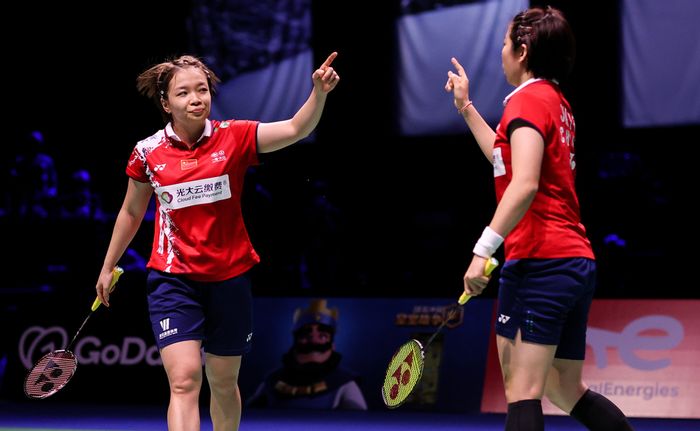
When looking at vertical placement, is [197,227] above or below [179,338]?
above

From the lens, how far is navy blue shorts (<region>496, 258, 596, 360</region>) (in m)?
2.79

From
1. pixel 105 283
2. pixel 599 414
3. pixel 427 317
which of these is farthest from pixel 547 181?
pixel 427 317

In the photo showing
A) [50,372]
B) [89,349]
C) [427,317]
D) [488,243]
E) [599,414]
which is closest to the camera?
[488,243]

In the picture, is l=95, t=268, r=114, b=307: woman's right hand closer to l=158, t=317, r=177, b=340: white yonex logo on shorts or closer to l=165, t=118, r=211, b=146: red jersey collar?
l=158, t=317, r=177, b=340: white yonex logo on shorts

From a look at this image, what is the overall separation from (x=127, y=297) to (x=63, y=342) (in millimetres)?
581

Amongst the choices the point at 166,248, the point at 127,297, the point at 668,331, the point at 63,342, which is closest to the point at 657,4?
the point at 668,331

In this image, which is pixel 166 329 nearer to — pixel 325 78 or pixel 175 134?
pixel 175 134

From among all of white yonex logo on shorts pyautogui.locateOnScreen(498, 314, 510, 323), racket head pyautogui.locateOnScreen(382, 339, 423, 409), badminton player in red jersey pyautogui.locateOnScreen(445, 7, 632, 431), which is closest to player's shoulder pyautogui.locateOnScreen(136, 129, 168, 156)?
racket head pyautogui.locateOnScreen(382, 339, 423, 409)

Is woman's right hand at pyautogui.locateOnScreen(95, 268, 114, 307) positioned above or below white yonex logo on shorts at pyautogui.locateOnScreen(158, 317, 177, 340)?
above

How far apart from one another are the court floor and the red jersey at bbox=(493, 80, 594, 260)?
10.2 ft

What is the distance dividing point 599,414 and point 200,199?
1591 mm

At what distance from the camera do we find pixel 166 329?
3.54 metres

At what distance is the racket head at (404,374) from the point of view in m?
3.13

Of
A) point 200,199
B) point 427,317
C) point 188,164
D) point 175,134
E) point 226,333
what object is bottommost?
point 427,317
